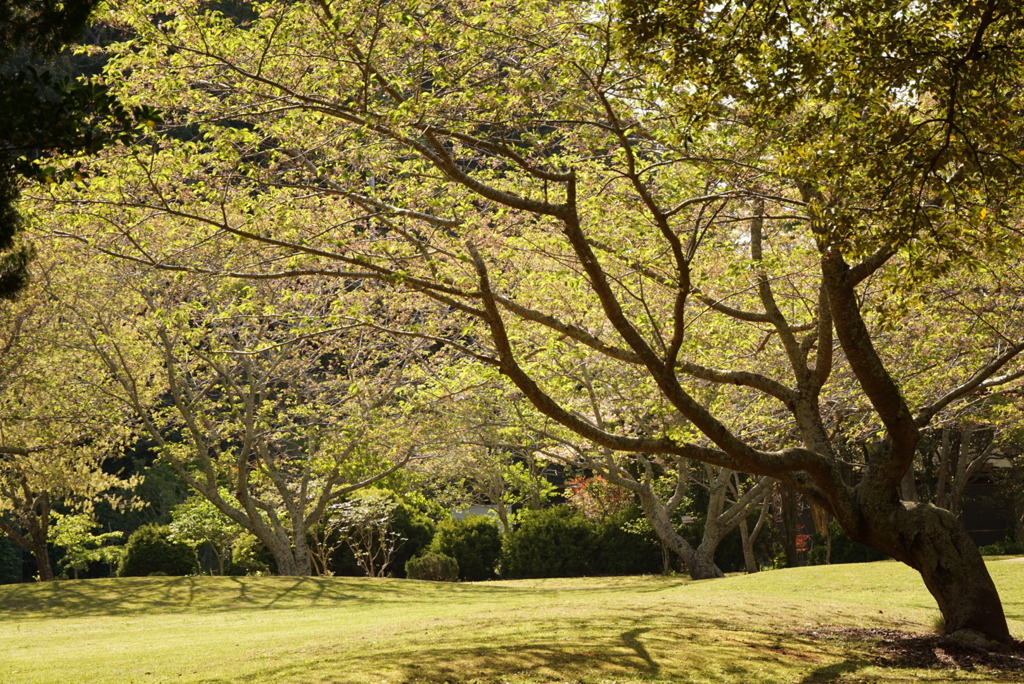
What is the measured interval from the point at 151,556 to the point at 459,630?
13.7m

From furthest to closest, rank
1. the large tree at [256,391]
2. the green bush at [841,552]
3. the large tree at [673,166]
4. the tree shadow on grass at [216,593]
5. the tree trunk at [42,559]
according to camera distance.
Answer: the green bush at [841,552], the tree trunk at [42,559], the large tree at [256,391], the tree shadow on grass at [216,593], the large tree at [673,166]

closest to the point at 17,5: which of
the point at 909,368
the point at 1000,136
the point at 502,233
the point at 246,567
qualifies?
the point at 1000,136

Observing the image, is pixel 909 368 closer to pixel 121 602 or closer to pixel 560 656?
pixel 560 656

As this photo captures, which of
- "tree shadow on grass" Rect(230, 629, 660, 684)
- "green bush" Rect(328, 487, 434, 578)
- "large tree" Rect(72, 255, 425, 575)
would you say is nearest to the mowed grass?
"tree shadow on grass" Rect(230, 629, 660, 684)

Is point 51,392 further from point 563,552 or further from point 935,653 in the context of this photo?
point 935,653

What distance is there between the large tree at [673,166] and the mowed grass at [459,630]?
1.91 meters

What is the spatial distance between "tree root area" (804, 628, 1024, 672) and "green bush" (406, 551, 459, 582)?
1516 centimetres

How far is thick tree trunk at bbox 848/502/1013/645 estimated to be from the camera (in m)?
9.88

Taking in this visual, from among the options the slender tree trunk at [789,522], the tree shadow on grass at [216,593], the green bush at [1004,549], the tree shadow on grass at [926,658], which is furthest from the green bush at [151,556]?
the green bush at [1004,549]

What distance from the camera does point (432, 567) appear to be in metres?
24.9

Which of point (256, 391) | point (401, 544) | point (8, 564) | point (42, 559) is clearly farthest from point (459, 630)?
point (8, 564)

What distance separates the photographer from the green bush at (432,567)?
24797 millimetres

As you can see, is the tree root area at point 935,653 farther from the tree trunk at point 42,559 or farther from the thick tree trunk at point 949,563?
the tree trunk at point 42,559

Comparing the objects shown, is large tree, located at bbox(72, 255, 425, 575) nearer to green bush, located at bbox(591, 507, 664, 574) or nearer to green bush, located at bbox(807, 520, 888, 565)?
green bush, located at bbox(591, 507, 664, 574)
